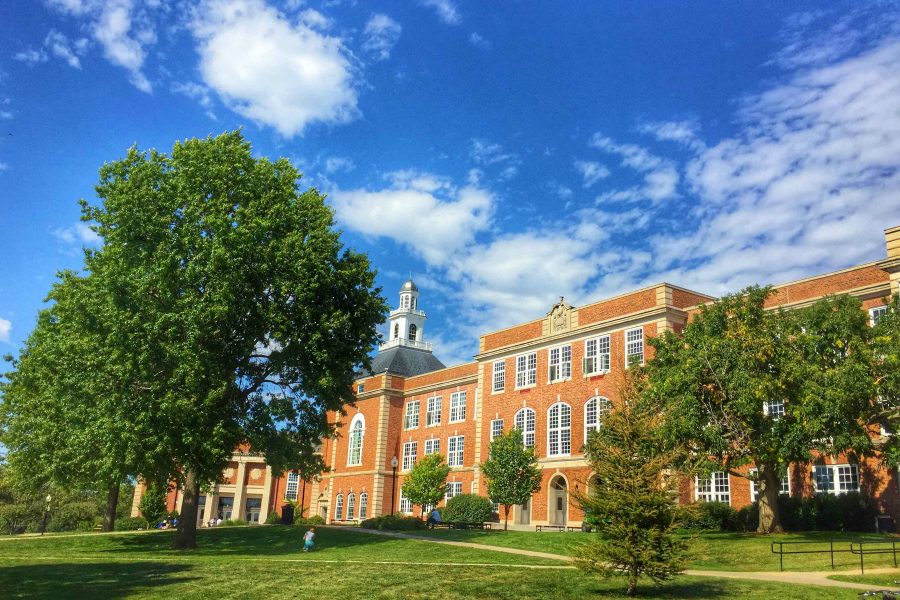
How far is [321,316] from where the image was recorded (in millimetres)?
31859

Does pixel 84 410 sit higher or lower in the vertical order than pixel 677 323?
lower

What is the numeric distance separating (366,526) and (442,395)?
566 inches

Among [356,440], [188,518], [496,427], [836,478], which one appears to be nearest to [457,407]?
[496,427]

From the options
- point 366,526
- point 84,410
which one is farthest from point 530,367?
point 84,410

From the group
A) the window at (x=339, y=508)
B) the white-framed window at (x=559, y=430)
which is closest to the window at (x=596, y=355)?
the white-framed window at (x=559, y=430)

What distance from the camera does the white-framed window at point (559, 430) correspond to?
1708 inches

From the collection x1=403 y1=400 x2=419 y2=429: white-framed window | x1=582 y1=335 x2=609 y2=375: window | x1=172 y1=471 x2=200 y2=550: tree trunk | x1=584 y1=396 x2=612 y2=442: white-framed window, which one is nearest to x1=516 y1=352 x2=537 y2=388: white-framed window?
x1=582 y1=335 x2=609 y2=375: window

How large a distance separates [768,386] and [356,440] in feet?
149

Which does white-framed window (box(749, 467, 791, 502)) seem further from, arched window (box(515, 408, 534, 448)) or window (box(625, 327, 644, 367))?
arched window (box(515, 408, 534, 448))

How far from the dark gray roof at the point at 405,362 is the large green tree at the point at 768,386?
1593 inches

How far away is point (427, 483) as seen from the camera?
52.4m

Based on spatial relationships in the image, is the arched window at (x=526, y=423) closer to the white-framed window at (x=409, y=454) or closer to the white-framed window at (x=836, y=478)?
the white-framed window at (x=409, y=454)

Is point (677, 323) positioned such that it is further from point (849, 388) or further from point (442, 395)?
point (442, 395)

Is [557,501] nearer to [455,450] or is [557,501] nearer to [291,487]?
[455,450]
